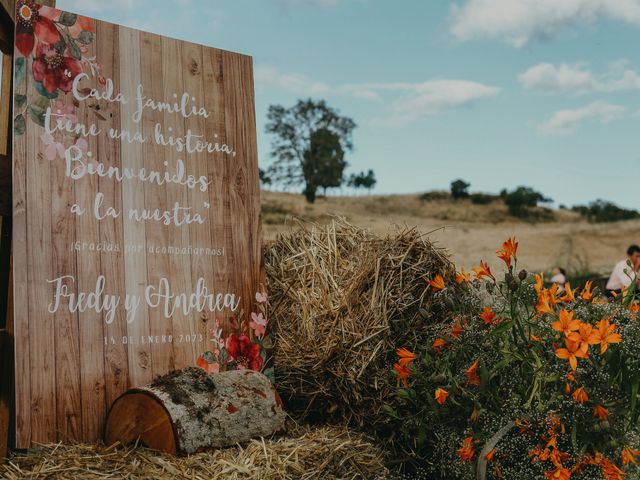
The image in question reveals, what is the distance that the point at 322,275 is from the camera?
13.0ft

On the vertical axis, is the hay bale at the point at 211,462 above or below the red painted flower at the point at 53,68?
below

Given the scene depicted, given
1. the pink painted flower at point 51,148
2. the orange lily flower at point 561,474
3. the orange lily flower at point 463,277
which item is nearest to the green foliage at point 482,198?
the orange lily flower at point 463,277

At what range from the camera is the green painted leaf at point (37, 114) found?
3.31 m

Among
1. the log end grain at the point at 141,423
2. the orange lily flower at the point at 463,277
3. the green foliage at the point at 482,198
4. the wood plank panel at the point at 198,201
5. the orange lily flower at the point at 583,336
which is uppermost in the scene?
the green foliage at the point at 482,198

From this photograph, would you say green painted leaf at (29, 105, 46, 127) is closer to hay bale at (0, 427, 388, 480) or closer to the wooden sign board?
the wooden sign board

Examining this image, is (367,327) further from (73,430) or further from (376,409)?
(73,430)

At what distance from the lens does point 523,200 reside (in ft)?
150

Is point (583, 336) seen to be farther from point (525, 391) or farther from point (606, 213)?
point (606, 213)

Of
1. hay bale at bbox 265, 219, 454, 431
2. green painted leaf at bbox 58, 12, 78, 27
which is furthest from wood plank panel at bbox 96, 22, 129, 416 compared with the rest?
hay bale at bbox 265, 219, 454, 431

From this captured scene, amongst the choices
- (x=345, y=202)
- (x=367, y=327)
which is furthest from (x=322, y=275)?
(x=345, y=202)

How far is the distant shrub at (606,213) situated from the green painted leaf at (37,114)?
38.4 metres

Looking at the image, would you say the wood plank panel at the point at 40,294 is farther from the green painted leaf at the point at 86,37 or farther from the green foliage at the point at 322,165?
the green foliage at the point at 322,165

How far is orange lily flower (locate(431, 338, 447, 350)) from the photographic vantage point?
3463mm

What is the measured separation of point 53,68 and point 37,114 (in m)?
0.27
